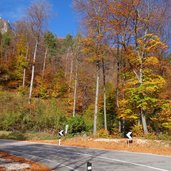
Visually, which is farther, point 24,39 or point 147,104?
point 24,39

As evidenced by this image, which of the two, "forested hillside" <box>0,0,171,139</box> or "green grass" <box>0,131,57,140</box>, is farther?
"green grass" <box>0,131,57,140</box>

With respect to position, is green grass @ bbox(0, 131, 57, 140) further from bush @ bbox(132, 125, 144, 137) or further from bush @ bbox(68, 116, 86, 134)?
bush @ bbox(132, 125, 144, 137)

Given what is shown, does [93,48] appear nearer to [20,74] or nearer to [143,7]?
[143,7]

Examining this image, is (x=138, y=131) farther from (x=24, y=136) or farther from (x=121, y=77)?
(x=24, y=136)

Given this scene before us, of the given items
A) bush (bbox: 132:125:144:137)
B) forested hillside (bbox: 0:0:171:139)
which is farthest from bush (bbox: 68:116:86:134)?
bush (bbox: 132:125:144:137)

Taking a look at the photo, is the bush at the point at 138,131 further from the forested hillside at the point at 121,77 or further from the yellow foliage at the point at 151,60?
the yellow foliage at the point at 151,60

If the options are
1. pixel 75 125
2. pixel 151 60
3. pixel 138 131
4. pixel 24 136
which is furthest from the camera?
pixel 75 125

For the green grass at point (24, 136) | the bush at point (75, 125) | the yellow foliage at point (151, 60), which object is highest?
the yellow foliage at point (151, 60)

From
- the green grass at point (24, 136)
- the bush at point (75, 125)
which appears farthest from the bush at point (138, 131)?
the bush at point (75, 125)

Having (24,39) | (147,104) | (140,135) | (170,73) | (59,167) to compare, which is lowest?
(59,167)

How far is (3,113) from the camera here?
40.6 m

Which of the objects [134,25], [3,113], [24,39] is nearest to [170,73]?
[134,25]

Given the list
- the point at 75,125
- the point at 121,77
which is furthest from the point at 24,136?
the point at 121,77

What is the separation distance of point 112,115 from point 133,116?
36.3 feet
